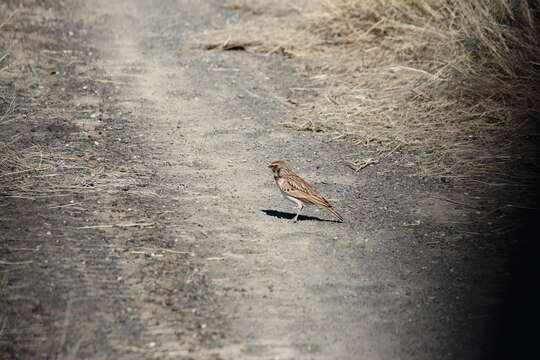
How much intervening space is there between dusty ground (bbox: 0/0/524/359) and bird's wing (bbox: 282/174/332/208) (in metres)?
0.28

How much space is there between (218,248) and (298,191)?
0.96 metres

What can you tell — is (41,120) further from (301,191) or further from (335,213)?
(335,213)

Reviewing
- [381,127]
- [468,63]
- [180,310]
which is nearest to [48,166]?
[180,310]

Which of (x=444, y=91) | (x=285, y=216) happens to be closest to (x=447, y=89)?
(x=444, y=91)

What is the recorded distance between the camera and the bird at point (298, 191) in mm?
6098

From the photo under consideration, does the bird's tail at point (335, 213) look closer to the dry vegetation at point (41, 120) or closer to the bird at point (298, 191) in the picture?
the bird at point (298, 191)

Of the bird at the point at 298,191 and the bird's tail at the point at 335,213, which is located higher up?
the bird at the point at 298,191

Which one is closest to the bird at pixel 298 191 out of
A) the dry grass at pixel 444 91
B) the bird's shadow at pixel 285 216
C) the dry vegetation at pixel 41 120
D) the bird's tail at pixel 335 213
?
the bird's tail at pixel 335 213

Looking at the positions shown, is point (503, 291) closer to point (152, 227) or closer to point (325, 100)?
point (152, 227)

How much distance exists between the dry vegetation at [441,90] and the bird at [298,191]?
166 centimetres

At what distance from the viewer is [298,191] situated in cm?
616

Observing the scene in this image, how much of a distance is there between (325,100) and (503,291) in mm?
5269

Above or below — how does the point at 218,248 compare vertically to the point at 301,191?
below

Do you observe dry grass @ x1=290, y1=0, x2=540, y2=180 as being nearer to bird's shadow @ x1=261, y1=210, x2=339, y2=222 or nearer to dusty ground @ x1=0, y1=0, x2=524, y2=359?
dusty ground @ x1=0, y1=0, x2=524, y2=359
